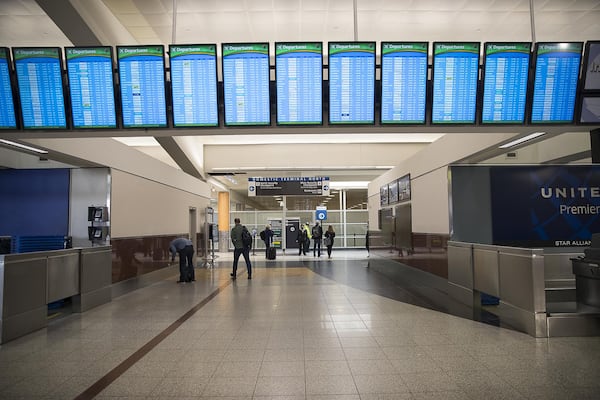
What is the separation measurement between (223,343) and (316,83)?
140 inches

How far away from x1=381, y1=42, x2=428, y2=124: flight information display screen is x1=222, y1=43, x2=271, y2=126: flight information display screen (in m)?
1.55

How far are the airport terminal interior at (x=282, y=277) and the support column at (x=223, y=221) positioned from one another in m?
12.1

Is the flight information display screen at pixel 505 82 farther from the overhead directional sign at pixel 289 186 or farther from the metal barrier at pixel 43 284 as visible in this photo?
the overhead directional sign at pixel 289 186

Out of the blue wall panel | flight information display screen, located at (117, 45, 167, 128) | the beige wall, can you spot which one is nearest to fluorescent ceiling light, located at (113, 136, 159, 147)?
the beige wall

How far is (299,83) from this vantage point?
5234mm

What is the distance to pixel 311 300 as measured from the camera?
8.01 m

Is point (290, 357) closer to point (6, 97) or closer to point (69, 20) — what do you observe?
point (6, 97)

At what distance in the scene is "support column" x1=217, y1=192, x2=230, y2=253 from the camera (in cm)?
2369

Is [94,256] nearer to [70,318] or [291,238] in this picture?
[70,318]

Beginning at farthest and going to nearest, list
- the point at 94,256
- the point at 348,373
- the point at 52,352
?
the point at 94,256
the point at 52,352
the point at 348,373

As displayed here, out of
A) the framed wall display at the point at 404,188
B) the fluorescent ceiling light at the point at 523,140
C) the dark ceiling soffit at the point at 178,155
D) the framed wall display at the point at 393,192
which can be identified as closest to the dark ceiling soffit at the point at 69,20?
the dark ceiling soffit at the point at 178,155

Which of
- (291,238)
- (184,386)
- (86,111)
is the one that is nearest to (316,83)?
(86,111)

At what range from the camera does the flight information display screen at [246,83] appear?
16.9ft

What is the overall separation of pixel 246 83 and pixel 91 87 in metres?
2.00
